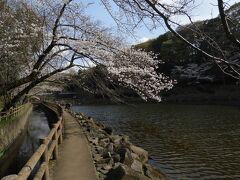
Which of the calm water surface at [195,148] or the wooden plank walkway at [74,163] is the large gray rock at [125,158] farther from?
the calm water surface at [195,148]

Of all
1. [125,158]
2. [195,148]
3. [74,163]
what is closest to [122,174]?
[74,163]

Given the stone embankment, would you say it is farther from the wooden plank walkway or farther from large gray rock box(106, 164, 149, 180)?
the wooden plank walkway

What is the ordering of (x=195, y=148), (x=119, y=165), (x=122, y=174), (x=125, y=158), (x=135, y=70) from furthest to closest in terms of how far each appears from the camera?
(x=195, y=148) < (x=135, y=70) < (x=125, y=158) < (x=119, y=165) < (x=122, y=174)

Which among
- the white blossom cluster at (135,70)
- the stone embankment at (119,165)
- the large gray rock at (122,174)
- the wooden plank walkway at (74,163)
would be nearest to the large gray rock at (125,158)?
the stone embankment at (119,165)

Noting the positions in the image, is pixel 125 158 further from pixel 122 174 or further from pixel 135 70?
pixel 135 70

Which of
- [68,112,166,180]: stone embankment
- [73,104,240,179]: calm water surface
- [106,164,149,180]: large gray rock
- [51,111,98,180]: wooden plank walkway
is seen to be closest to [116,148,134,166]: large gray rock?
[68,112,166,180]: stone embankment

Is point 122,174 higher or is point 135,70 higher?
point 135,70

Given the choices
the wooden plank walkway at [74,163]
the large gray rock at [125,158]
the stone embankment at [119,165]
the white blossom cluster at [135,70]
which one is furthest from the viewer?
the white blossom cluster at [135,70]

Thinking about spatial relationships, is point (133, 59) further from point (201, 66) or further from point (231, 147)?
point (201, 66)

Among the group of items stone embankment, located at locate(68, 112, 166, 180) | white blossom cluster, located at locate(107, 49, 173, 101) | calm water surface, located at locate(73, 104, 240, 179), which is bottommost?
calm water surface, located at locate(73, 104, 240, 179)

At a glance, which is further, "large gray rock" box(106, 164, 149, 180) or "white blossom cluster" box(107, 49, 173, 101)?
"white blossom cluster" box(107, 49, 173, 101)

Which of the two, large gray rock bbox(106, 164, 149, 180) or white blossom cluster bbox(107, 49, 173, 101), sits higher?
white blossom cluster bbox(107, 49, 173, 101)

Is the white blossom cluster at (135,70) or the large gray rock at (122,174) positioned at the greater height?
the white blossom cluster at (135,70)

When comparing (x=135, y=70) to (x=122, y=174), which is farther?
(x=135, y=70)
